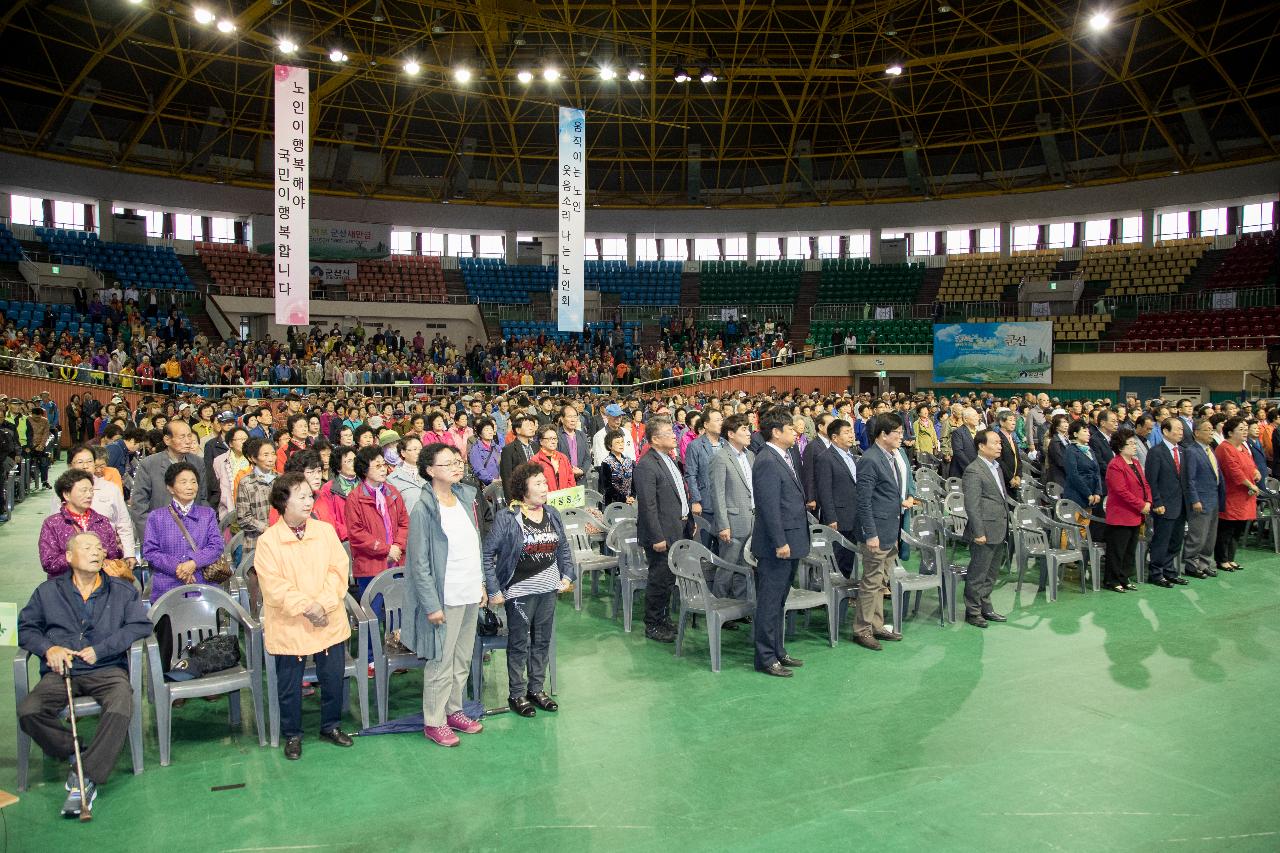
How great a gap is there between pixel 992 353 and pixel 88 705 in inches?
1051

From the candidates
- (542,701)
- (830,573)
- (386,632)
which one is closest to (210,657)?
(386,632)

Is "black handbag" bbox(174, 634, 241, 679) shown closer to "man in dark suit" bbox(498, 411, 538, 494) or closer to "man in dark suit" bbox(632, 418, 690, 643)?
"man in dark suit" bbox(632, 418, 690, 643)

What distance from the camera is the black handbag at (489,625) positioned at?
5594 mm

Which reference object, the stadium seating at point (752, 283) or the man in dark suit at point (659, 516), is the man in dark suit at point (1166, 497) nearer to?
the man in dark suit at point (659, 516)


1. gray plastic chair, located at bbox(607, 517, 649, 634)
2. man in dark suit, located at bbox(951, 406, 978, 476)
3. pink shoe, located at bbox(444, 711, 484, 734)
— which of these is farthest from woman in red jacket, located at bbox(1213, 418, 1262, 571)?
pink shoe, located at bbox(444, 711, 484, 734)

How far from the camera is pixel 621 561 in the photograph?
735 cm

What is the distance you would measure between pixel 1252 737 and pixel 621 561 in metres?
4.31

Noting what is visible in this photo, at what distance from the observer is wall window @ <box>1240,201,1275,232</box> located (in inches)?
1161

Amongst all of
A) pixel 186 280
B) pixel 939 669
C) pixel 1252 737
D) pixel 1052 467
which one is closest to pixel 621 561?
pixel 939 669

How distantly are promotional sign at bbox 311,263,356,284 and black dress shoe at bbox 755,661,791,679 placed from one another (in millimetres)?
29642

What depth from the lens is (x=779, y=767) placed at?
4625mm

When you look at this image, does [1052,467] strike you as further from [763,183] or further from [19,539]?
[763,183]

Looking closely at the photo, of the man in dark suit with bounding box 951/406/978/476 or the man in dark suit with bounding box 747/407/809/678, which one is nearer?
the man in dark suit with bounding box 747/407/809/678

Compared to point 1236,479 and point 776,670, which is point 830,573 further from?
point 1236,479
